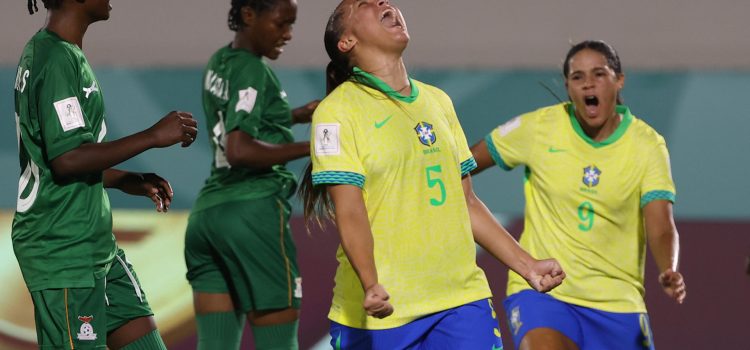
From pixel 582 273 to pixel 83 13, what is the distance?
220 cm

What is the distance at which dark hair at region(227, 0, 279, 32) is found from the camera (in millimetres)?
5473

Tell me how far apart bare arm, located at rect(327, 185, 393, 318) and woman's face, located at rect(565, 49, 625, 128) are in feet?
5.64

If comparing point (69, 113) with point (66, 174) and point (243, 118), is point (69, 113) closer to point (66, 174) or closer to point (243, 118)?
point (66, 174)

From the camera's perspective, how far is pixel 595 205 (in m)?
5.04

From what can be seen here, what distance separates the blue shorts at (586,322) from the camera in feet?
16.0

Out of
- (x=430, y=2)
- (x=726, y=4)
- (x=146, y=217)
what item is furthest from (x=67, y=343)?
(x=726, y=4)

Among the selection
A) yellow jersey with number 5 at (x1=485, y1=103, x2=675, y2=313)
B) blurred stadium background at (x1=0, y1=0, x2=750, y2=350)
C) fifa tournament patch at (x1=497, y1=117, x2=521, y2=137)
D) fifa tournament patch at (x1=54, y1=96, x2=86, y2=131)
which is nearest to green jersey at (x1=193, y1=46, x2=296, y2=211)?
fifa tournament patch at (x1=497, y1=117, x2=521, y2=137)

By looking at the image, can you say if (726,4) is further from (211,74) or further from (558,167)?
(211,74)

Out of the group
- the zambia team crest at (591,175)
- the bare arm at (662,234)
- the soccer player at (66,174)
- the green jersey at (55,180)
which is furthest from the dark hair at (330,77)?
the bare arm at (662,234)

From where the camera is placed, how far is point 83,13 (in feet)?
13.1

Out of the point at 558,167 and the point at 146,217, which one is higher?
the point at 558,167

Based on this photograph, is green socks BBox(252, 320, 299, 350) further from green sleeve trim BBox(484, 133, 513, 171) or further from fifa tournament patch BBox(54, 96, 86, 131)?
fifa tournament patch BBox(54, 96, 86, 131)

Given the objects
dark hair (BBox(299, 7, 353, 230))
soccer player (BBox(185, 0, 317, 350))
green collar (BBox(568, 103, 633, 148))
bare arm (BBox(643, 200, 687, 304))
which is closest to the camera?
dark hair (BBox(299, 7, 353, 230))

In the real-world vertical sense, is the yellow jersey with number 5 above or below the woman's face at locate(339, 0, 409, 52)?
below
